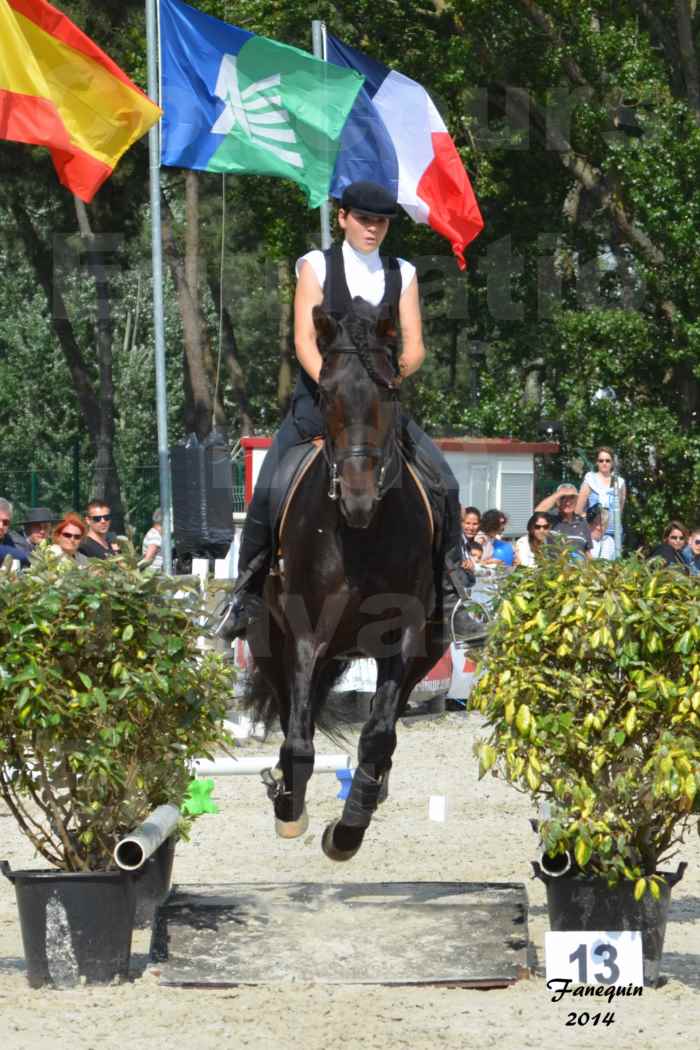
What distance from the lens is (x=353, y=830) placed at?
6500 millimetres

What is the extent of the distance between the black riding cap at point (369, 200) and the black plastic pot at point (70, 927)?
9.61ft

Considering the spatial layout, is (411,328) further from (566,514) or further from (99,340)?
(99,340)

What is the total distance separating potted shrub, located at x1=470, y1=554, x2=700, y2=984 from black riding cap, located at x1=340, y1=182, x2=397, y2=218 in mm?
1853

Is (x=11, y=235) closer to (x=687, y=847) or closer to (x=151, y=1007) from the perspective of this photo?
(x=687, y=847)

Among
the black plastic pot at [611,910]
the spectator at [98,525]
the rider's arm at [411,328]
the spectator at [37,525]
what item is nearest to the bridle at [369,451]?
the rider's arm at [411,328]

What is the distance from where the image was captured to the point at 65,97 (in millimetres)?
13000

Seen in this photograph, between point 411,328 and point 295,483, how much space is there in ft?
2.81

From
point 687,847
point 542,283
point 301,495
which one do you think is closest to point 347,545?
point 301,495

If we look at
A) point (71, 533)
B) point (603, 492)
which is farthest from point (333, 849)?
point (603, 492)

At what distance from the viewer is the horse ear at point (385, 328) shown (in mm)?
6230

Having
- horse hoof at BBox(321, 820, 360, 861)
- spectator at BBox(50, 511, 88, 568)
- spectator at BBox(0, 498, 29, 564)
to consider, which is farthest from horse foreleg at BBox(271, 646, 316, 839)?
spectator at BBox(0, 498, 29, 564)

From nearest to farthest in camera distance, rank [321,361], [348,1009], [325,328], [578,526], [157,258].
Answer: [348,1009] < [325,328] < [321,361] < [578,526] < [157,258]

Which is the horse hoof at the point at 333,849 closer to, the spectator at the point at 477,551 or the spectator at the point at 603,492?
the spectator at the point at 477,551

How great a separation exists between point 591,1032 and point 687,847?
4.05m
